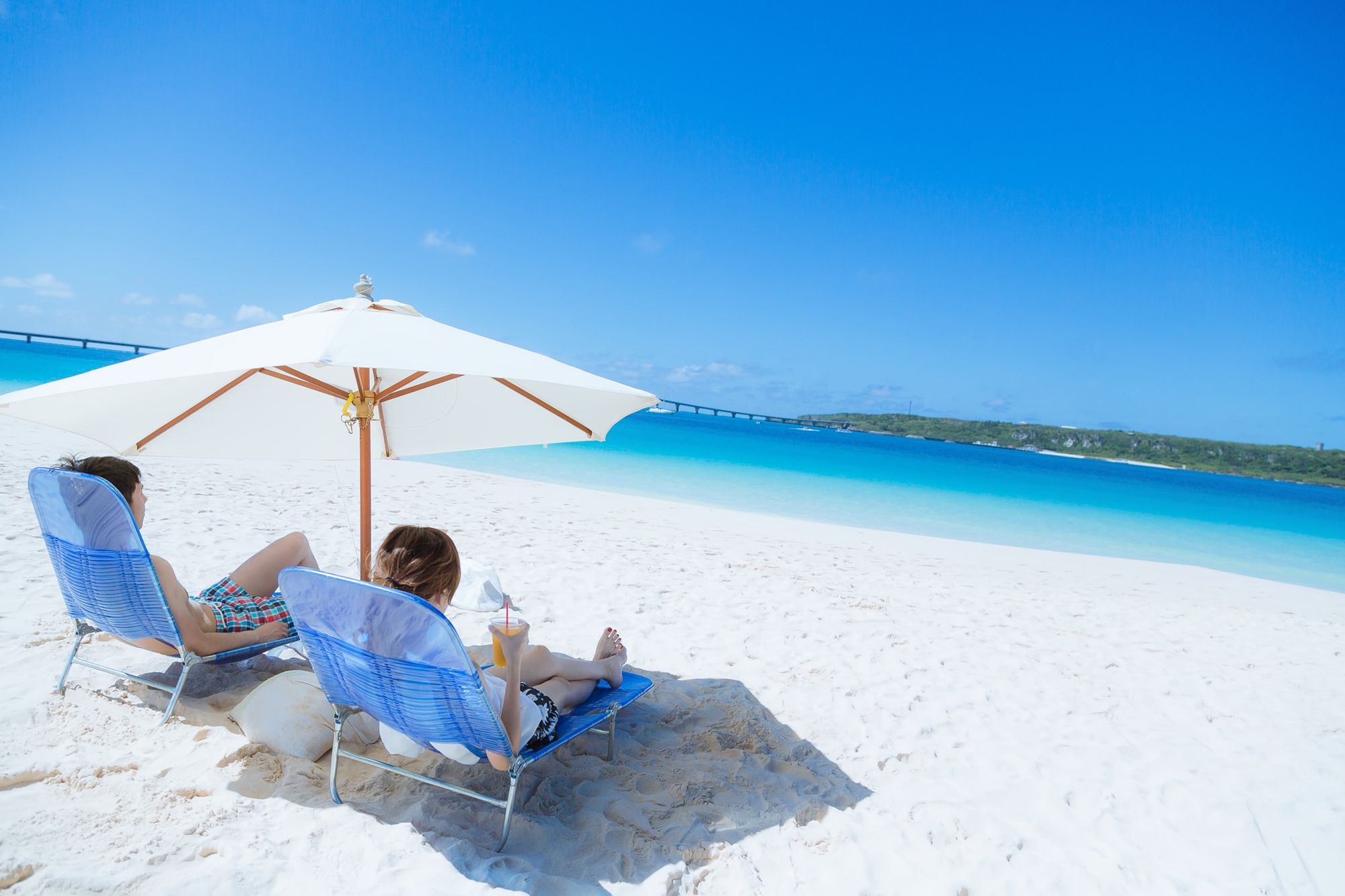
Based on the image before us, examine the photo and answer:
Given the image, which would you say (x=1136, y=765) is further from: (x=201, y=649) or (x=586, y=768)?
(x=201, y=649)

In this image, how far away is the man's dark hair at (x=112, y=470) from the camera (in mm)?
2658

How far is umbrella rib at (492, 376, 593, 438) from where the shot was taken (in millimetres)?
3469

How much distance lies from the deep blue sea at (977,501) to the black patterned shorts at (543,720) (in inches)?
434

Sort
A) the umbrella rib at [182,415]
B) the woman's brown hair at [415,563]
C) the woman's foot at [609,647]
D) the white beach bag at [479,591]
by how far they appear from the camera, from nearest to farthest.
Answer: the woman's brown hair at [415,563]
the woman's foot at [609,647]
the umbrella rib at [182,415]
the white beach bag at [479,591]

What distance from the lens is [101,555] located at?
260cm

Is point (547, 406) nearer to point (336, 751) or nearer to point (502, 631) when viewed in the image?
point (502, 631)

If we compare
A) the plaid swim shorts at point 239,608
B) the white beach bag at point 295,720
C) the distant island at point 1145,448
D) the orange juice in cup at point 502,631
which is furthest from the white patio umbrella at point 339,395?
the distant island at point 1145,448

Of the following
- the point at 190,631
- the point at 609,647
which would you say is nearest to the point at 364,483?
the point at 190,631

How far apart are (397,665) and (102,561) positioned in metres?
1.48

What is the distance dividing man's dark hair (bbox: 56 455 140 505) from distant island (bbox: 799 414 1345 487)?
73.0 m

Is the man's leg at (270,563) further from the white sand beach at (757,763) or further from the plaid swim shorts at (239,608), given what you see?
the white sand beach at (757,763)

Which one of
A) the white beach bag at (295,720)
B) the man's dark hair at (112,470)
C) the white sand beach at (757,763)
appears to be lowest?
the white sand beach at (757,763)

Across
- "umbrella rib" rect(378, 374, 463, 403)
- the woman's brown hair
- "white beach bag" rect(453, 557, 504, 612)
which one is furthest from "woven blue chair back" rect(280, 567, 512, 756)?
"white beach bag" rect(453, 557, 504, 612)

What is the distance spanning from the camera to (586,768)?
8.96 feet
